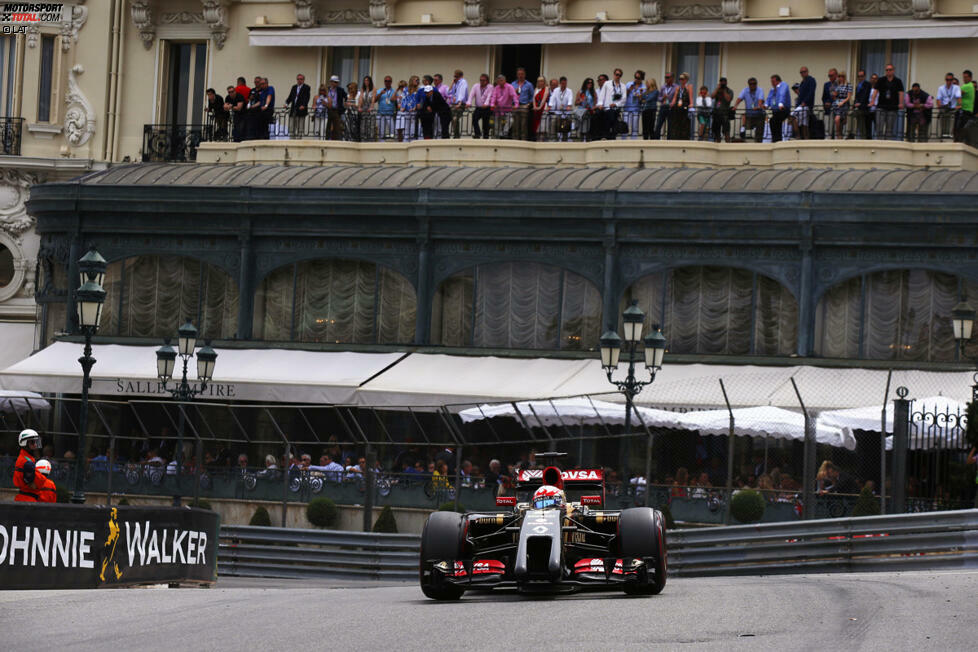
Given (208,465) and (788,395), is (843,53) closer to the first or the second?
(788,395)

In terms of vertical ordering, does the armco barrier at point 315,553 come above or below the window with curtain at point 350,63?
below

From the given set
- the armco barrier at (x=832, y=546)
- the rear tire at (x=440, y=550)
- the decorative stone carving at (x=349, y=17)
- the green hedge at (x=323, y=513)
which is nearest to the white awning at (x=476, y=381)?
the green hedge at (x=323, y=513)

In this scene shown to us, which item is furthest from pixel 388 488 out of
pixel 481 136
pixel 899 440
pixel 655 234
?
pixel 481 136

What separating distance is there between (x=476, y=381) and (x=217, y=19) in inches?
561

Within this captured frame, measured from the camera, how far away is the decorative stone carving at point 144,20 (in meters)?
45.2

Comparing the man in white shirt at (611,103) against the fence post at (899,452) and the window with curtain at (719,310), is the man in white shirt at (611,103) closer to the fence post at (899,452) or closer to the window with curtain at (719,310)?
the window with curtain at (719,310)

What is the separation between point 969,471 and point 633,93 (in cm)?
1738

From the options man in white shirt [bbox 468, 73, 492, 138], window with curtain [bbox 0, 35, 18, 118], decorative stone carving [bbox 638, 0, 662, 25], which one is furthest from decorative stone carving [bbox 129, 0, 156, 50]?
decorative stone carving [bbox 638, 0, 662, 25]

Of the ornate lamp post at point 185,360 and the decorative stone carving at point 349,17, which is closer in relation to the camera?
the ornate lamp post at point 185,360

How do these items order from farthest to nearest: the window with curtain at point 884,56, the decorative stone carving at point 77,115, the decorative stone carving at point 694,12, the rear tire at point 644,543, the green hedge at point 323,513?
the decorative stone carving at point 77,115 → the decorative stone carving at point 694,12 → the window with curtain at point 884,56 → the green hedge at point 323,513 → the rear tire at point 644,543

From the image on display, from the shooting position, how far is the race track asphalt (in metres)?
12.5

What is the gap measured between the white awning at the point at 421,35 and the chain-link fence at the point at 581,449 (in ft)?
42.7

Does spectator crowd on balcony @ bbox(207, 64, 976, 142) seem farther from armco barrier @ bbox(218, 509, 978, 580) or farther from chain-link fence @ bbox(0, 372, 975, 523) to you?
armco barrier @ bbox(218, 509, 978, 580)

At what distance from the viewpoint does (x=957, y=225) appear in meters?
34.5
